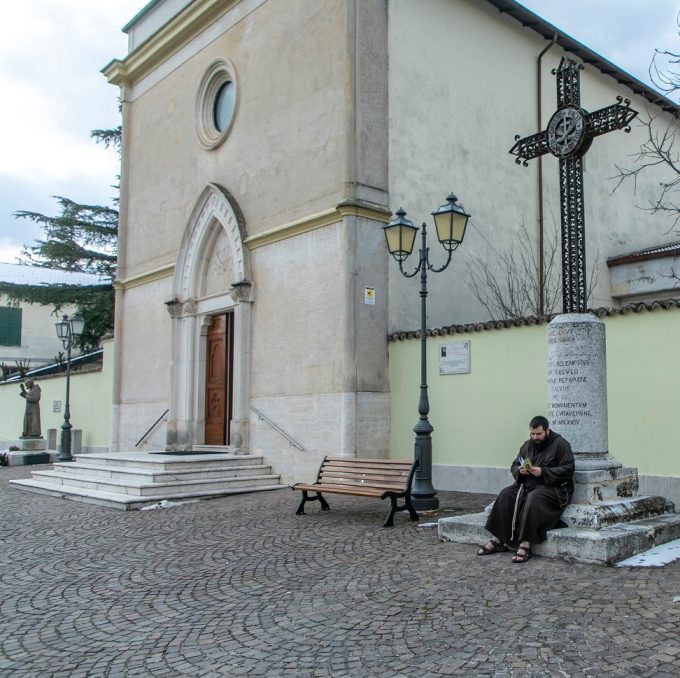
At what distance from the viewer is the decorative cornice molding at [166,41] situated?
16.5 meters

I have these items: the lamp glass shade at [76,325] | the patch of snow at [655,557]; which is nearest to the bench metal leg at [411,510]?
the patch of snow at [655,557]

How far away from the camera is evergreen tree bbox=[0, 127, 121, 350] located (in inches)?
1071

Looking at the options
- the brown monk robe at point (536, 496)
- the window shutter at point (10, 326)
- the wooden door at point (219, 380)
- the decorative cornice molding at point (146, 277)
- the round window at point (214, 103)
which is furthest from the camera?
the window shutter at point (10, 326)

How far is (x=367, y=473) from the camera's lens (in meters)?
9.25

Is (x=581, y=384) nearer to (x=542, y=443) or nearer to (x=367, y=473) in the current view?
(x=542, y=443)

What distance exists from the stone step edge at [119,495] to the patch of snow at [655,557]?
716 cm

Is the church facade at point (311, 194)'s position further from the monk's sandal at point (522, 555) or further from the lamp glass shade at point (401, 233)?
the monk's sandal at point (522, 555)

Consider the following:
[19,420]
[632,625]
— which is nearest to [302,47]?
[632,625]

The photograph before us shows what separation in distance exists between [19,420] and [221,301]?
1583 centimetres

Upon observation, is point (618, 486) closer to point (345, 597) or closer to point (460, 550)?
point (460, 550)

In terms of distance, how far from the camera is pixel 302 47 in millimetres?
13820

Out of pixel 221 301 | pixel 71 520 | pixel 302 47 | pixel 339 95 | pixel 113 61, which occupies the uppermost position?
pixel 113 61

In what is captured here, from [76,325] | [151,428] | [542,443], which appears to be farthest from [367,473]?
[76,325]

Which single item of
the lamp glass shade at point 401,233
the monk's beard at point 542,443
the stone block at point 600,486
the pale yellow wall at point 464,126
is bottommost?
the stone block at point 600,486
